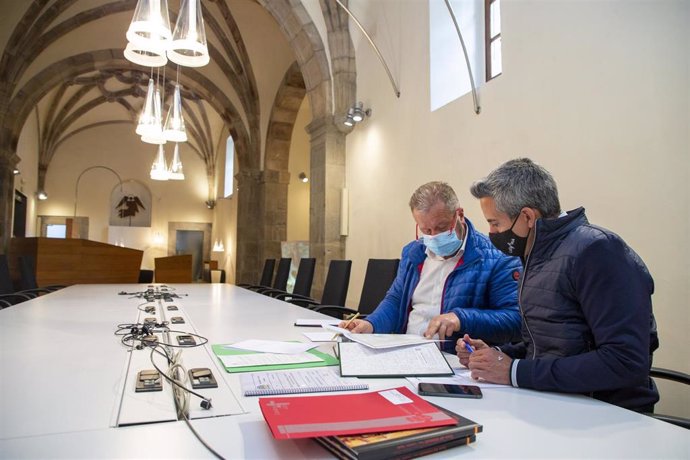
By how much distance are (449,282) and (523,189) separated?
77cm

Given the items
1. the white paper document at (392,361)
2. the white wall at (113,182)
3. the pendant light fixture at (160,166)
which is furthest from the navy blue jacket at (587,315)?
the white wall at (113,182)

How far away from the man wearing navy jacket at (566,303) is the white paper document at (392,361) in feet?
0.30

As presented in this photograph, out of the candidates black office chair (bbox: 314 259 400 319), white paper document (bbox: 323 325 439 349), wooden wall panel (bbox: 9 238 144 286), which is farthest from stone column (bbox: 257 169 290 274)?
white paper document (bbox: 323 325 439 349)

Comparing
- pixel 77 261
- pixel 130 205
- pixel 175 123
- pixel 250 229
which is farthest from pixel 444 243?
A: pixel 130 205

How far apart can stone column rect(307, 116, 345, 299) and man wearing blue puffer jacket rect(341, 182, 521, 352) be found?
13.3ft

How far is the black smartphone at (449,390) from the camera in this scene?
3.89ft

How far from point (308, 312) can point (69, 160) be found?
53.7ft

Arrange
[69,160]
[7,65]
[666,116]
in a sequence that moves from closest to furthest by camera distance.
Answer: [666,116] < [7,65] < [69,160]

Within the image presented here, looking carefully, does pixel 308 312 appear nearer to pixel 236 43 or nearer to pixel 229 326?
pixel 229 326

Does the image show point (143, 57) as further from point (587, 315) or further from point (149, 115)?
point (587, 315)

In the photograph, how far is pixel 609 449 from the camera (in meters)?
0.91

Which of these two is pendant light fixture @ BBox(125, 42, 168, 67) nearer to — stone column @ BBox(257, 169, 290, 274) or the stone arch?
the stone arch

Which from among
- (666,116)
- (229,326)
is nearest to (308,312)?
(229,326)

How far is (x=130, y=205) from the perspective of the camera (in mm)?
16734
